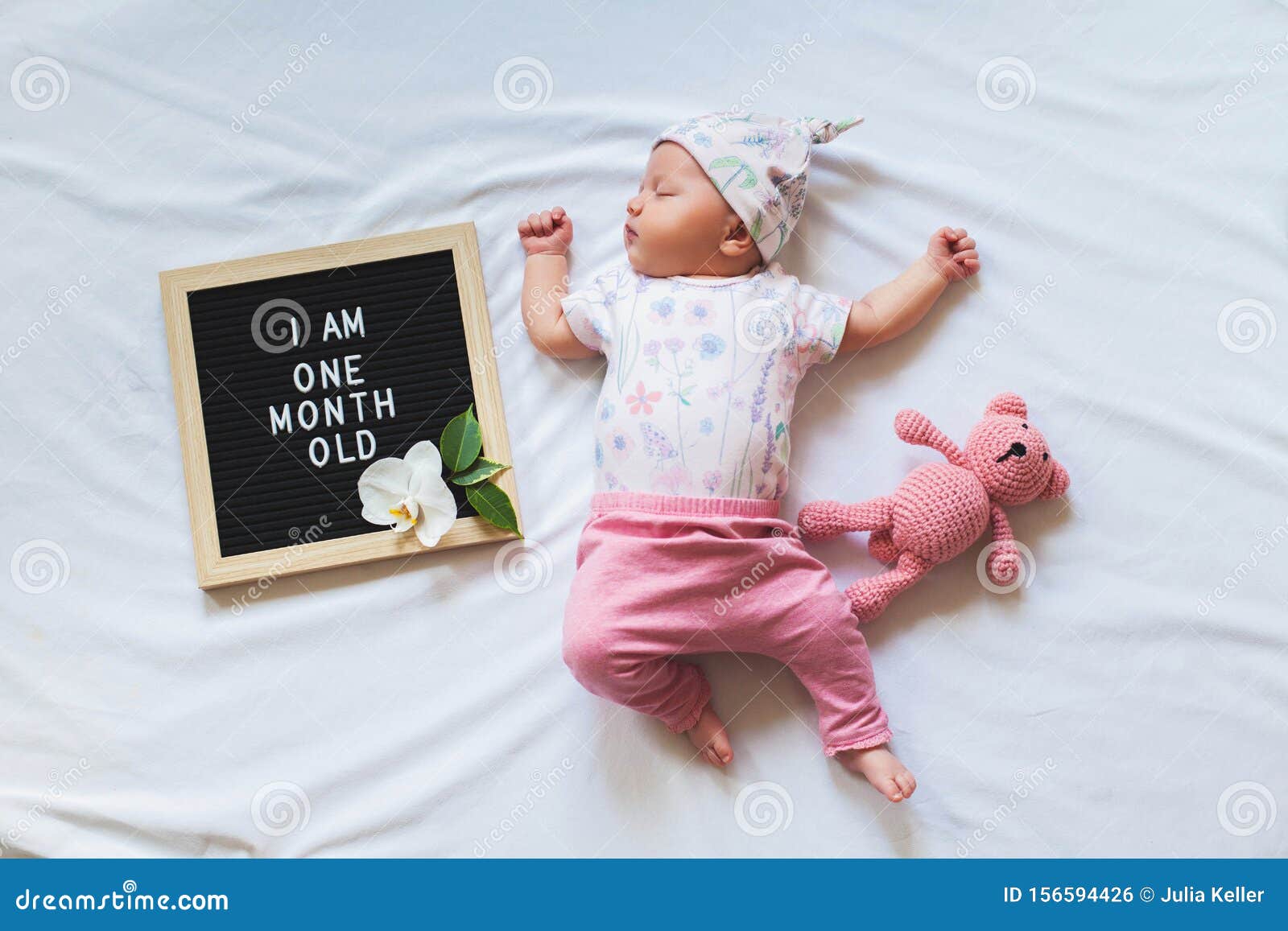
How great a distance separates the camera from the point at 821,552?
50.7 inches

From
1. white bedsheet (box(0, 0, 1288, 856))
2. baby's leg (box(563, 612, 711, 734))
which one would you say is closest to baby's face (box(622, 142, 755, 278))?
white bedsheet (box(0, 0, 1288, 856))

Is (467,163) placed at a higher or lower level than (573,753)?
higher

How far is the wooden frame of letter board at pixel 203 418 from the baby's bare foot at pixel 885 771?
54 cm

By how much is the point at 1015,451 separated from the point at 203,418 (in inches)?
42.4

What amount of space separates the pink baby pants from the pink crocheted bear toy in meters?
0.06

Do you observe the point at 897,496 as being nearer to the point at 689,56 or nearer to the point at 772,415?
the point at 772,415

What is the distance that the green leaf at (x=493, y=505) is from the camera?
127 cm

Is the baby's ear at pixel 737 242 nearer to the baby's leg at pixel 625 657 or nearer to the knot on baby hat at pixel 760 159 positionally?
the knot on baby hat at pixel 760 159

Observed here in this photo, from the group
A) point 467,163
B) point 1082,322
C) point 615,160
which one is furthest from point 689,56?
point 1082,322

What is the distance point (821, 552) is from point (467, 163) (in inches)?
28.8

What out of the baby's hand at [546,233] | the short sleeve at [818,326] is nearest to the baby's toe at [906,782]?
the short sleeve at [818,326]

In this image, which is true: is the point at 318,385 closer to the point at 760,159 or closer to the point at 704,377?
the point at 704,377

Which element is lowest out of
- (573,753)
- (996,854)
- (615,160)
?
(996,854)

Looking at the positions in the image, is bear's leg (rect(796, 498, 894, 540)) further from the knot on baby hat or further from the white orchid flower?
the white orchid flower
